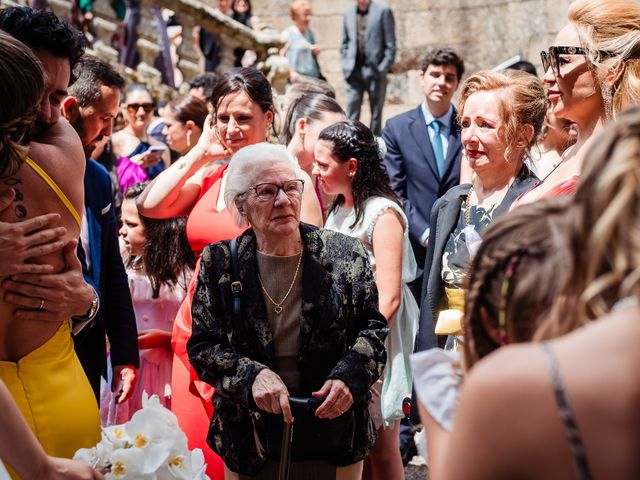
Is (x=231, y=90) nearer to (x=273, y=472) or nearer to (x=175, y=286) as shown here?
(x=175, y=286)

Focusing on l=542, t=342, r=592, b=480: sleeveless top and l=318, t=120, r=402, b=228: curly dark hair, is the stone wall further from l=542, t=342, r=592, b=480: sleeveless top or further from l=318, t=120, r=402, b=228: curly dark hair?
l=542, t=342, r=592, b=480: sleeveless top

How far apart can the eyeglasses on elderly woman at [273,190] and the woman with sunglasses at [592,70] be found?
32.3 inches

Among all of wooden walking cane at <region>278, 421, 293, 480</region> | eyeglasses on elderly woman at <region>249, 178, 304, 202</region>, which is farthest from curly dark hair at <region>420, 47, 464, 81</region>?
wooden walking cane at <region>278, 421, 293, 480</region>

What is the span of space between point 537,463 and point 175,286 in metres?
3.56

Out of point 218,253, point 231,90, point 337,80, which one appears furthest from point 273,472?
point 337,80

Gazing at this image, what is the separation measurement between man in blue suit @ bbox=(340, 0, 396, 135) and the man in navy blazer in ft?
22.1

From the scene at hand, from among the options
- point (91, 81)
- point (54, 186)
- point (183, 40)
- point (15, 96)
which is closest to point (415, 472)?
point (91, 81)

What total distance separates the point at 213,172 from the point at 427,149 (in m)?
2.45

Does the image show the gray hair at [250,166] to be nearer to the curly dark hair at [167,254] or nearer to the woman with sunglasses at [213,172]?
the woman with sunglasses at [213,172]

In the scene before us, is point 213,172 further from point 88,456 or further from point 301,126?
point 88,456

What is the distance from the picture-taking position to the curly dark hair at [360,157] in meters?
4.50

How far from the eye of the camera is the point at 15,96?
2406mm

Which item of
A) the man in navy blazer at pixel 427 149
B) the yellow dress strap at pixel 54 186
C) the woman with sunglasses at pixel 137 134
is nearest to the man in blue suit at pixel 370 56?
the woman with sunglasses at pixel 137 134

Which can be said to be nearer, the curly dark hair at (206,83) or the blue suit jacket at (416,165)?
the blue suit jacket at (416,165)
